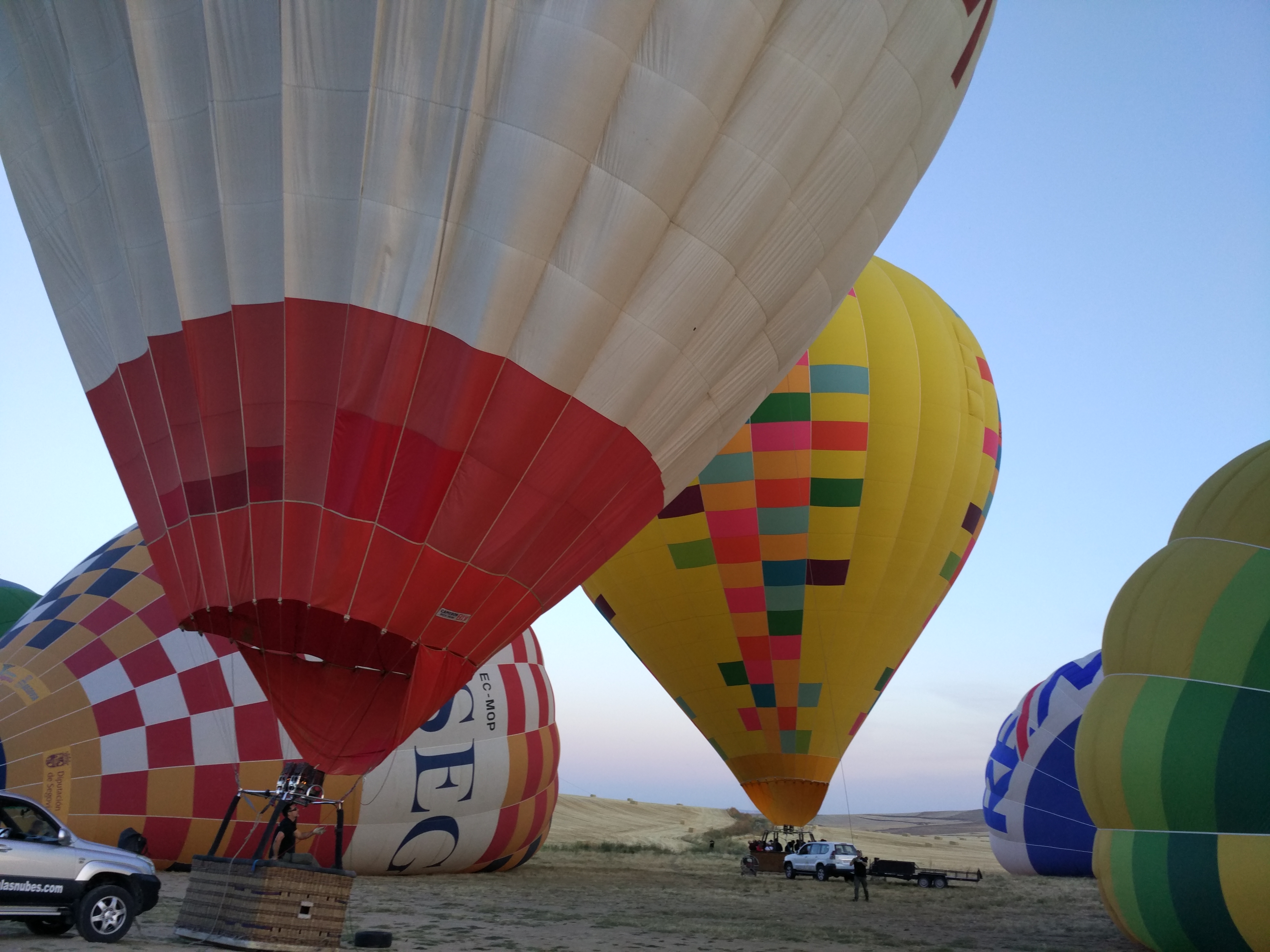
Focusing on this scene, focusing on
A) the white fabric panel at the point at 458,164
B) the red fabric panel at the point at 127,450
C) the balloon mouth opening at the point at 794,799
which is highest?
the white fabric panel at the point at 458,164

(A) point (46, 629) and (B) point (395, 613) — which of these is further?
(A) point (46, 629)

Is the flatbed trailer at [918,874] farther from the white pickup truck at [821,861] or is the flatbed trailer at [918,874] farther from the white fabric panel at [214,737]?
the white fabric panel at [214,737]

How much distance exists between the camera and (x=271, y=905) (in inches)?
201

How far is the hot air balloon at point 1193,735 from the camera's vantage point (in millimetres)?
5641

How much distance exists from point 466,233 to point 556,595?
6.44 feet

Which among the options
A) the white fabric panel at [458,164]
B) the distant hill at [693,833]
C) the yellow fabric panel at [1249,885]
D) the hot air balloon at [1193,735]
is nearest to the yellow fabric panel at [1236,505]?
the hot air balloon at [1193,735]

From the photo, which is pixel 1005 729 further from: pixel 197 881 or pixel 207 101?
pixel 207 101

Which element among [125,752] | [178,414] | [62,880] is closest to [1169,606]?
[178,414]

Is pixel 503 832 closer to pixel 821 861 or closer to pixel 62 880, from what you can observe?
pixel 821 861

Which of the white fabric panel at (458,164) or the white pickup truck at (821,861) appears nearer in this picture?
the white fabric panel at (458,164)

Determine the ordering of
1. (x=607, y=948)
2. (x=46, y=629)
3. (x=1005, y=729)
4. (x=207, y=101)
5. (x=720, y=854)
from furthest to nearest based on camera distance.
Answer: (x=720, y=854)
(x=1005, y=729)
(x=46, y=629)
(x=607, y=948)
(x=207, y=101)

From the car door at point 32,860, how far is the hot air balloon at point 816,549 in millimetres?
7100

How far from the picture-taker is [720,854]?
19891mm

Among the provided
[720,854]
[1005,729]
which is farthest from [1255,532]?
[720,854]
